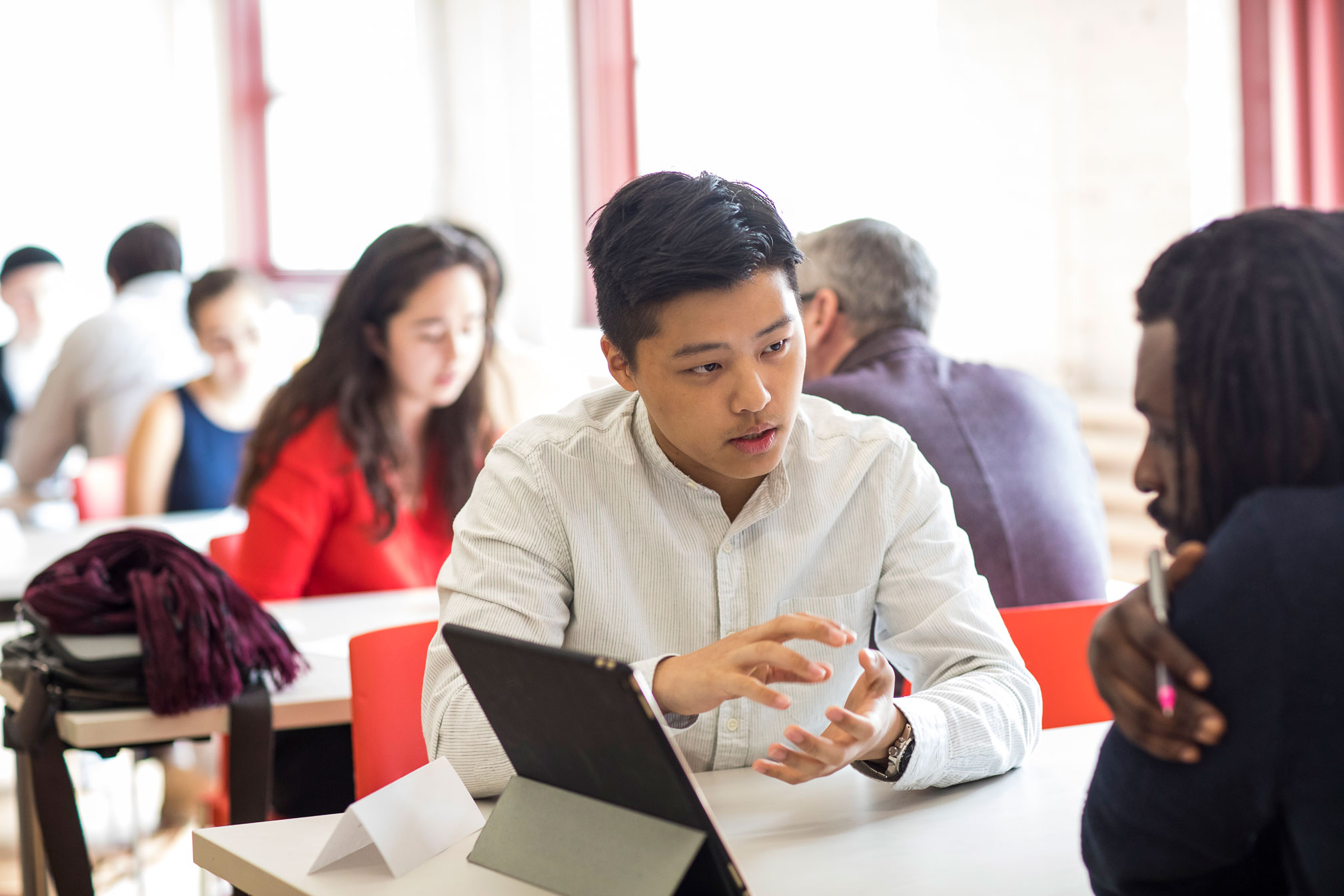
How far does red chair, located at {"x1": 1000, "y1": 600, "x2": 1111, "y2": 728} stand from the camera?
63.7 inches

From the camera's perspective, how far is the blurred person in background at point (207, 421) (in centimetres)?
379

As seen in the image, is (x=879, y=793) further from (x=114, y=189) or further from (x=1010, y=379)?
(x=114, y=189)

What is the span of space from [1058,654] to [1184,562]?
85 centimetres

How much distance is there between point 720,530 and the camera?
58.8 inches

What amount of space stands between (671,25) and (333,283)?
2702mm

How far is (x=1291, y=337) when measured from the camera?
77 cm

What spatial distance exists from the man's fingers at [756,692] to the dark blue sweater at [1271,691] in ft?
1.06

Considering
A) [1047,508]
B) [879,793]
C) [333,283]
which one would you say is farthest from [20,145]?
[879,793]

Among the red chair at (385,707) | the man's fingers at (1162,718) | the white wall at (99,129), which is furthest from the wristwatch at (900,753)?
the white wall at (99,129)

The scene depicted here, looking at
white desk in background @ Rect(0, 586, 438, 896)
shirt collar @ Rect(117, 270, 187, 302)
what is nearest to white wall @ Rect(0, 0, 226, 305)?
shirt collar @ Rect(117, 270, 187, 302)

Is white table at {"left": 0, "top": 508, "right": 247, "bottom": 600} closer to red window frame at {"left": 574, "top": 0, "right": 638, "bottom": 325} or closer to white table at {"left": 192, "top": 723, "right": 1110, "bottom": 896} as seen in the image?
white table at {"left": 192, "top": 723, "right": 1110, "bottom": 896}

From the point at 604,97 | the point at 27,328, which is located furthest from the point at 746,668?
the point at 27,328

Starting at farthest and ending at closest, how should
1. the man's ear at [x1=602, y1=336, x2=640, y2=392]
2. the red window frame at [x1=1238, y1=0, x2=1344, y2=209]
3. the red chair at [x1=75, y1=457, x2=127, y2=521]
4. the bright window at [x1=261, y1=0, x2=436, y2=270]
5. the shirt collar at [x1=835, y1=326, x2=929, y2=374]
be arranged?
the bright window at [x1=261, y1=0, x2=436, y2=270]
the red chair at [x1=75, y1=457, x2=127, y2=521]
the red window frame at [x1=1238, y1=0, x2=1344, y2=209]
the shirt collar at [x1=835, y1=326, x2=929, y2=374]
the man's ear at [x1=602, y1=336, x2=640, y2=392]

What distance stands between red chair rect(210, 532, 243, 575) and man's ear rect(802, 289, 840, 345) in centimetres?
126
